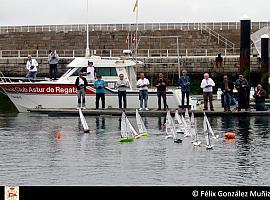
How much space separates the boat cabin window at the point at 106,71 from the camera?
3447 cm

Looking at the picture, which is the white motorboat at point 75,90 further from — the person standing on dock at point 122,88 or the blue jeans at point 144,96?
the blue jeans at point 144,96

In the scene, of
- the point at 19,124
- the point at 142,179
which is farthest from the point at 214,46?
the point at 142,179

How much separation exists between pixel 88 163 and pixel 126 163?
83 centimetres

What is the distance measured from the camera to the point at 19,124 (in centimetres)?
2936

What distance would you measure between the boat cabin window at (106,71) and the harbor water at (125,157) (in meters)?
5.82

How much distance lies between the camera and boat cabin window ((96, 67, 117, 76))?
3447 cm

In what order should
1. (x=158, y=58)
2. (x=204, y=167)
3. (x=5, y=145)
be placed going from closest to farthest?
1. (x=204, y=167)
2. (x=5, y=145)
3. (x=158, y=58)

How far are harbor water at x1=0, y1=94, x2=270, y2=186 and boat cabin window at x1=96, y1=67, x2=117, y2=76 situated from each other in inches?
229

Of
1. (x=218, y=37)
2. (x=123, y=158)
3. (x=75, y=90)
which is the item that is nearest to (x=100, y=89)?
(x=75, y=90)

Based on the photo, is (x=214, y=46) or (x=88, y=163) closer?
(x=88, y=163)

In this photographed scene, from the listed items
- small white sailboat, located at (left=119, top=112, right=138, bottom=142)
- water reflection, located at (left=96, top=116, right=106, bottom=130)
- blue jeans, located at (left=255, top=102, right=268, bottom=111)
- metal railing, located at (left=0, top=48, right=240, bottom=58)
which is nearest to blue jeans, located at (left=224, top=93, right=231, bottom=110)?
blue jeans, located at (left=255, top=102, right=268, bottom=111)

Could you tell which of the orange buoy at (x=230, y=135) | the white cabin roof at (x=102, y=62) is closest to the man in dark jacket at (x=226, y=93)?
the white cabin roof at (x=102, y=62)

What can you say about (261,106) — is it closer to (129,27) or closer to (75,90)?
(75,90)
